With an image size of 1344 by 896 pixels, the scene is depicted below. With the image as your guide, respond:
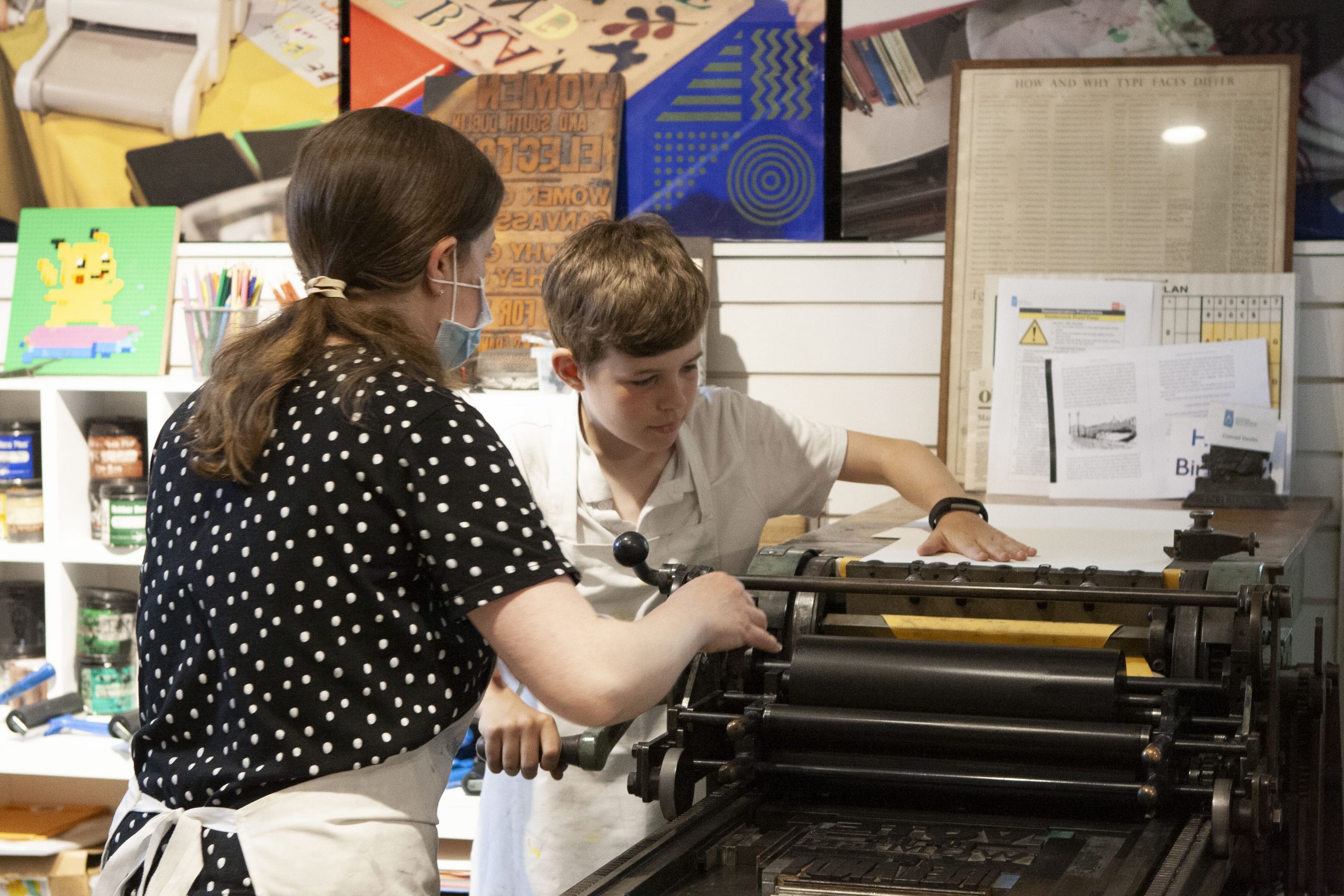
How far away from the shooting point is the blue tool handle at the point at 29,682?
2848 mm

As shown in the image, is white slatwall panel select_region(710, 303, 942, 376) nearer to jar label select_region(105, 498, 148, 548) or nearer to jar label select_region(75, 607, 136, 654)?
jar label select_region(105, 498, 148, 548)

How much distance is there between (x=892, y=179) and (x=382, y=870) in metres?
1.94

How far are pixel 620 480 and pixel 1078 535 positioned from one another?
64cm

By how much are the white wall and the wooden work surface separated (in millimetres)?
276

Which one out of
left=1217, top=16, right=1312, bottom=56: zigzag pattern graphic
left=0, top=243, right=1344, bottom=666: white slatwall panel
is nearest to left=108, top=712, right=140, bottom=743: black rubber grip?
left=0, top=243, right=1344, bottom=666: white slatwall panel

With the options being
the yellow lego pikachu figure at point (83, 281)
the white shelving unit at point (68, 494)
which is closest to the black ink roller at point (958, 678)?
the white shelving unit at point (68, 494)

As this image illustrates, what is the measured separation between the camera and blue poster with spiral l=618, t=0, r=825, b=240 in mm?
2701

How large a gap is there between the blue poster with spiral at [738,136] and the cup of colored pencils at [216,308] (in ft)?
2.75

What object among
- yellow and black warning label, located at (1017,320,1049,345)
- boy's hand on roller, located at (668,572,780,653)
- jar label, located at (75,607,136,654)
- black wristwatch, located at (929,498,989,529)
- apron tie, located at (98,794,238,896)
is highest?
yellow and black warning label, located at (1017,320,1049,345)

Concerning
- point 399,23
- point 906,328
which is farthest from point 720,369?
point 399,23

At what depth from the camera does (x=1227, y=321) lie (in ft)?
7.83

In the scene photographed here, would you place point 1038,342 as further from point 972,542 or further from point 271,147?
point 271,147

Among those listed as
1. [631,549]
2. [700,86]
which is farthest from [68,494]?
[631,549]

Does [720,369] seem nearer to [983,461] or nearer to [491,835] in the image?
[983,461]
